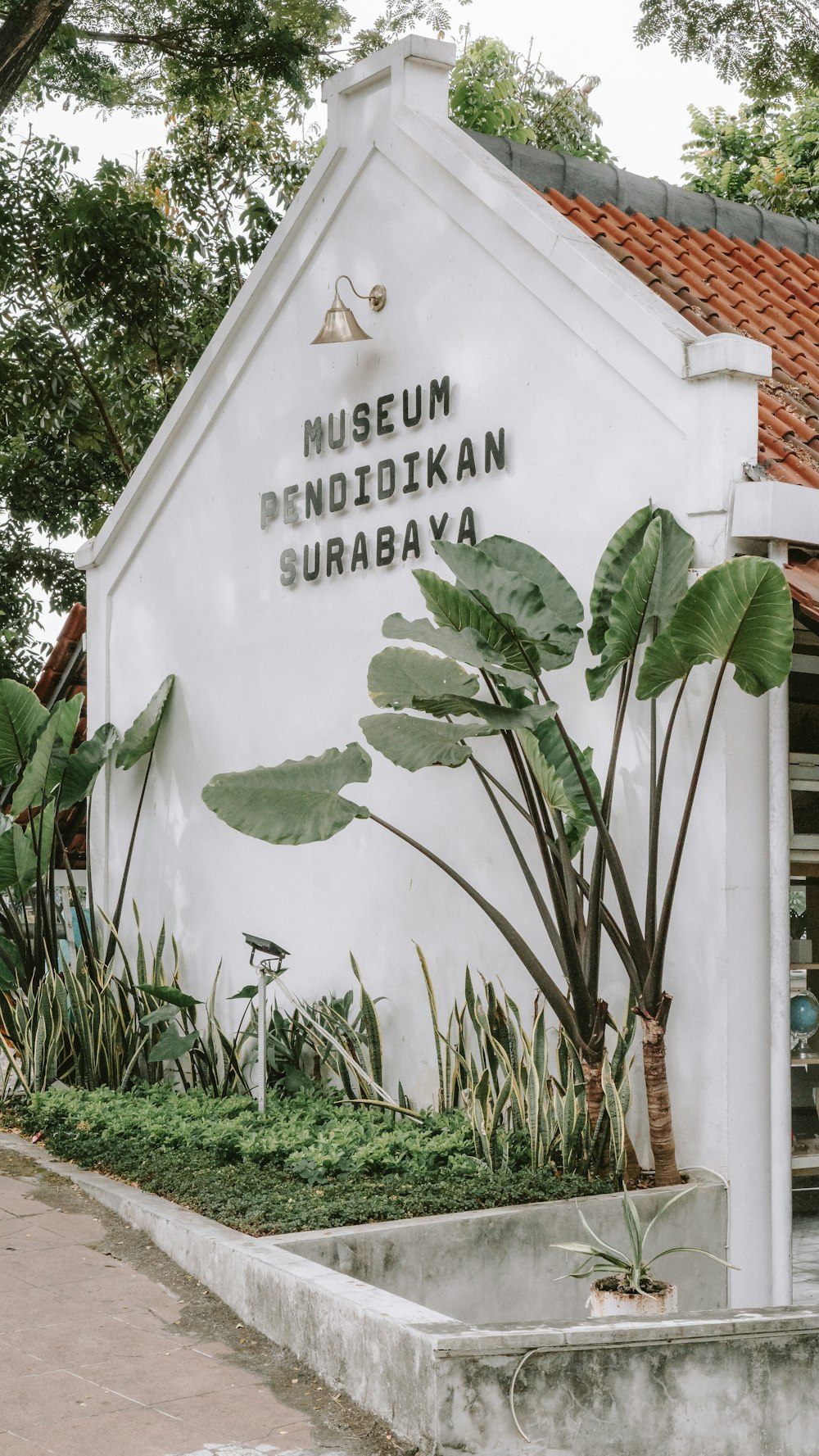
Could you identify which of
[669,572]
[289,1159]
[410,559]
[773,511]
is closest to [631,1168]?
[289,1159]

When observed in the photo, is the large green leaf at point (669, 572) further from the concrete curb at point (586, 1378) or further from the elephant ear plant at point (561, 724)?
the concrete curb at point (586, 1378)

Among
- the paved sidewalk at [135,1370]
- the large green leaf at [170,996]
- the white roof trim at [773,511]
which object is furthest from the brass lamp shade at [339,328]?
the paved sidewalk at [135,1370]

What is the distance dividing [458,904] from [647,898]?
1.68 m

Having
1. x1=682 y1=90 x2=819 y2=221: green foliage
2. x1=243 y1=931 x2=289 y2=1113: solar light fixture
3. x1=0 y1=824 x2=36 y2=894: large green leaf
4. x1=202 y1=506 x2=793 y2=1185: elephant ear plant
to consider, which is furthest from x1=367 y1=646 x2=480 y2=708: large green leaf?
x1=682 y1=90 x2=819 y2=221: green foliage

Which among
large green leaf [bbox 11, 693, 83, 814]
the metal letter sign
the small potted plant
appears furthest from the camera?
large green leaf [bbox 11, 693, 83, 814]

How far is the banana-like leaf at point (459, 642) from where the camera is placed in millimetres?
5828

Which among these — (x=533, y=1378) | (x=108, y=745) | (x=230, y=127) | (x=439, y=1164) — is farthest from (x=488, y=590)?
(x=230, y=127)

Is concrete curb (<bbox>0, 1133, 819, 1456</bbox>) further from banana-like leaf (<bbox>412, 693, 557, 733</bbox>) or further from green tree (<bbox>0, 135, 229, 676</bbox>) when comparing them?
green tree (<bbox>0, 135, 229, 676</bbox>)

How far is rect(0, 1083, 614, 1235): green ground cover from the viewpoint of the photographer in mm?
5852

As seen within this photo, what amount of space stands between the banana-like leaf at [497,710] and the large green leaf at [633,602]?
1.22 ft

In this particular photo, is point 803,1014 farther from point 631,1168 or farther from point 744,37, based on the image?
point 744,37

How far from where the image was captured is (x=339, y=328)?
7844mm

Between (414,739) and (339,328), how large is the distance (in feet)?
8.56

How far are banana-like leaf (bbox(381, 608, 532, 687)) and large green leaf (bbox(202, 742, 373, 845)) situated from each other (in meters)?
0.70
